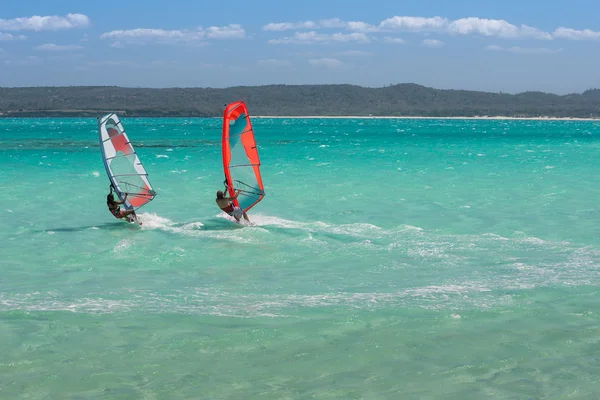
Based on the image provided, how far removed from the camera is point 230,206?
23172 millimetres

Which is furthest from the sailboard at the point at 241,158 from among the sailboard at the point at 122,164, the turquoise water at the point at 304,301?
the sailboard at the point at 122,164

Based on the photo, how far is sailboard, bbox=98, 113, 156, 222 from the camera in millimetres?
24469

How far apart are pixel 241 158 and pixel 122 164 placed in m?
3.95

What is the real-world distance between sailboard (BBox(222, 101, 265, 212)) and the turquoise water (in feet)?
3.14

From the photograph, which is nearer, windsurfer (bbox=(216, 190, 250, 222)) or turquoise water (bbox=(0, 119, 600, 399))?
turquoise water (bbox=(0, 119, 600, 399))

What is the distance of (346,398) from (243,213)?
1403cm

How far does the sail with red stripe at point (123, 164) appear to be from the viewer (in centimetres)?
2448

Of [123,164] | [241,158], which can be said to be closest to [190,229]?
[241,158]

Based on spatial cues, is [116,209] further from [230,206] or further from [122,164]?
[230,206]

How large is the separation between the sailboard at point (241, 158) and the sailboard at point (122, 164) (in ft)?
10.4

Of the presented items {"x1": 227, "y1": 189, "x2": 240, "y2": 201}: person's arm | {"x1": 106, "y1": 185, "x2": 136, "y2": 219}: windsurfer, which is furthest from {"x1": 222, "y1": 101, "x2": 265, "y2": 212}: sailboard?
{"x1": 106, "y1": 185, "x2": 136, "y2": 219}: windsurfer

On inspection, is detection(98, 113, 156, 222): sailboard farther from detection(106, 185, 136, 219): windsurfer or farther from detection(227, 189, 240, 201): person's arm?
detection(227, 189, 240, 201): person's arm

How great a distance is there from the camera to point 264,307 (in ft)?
46.6

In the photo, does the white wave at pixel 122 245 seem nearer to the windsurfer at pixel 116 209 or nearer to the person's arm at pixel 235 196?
the windsurfer at pixel 116 209
